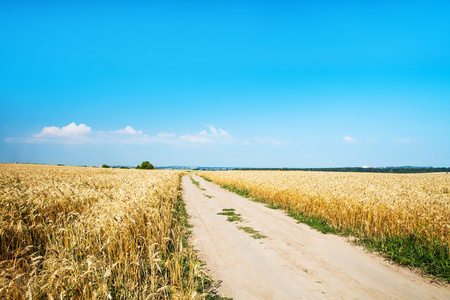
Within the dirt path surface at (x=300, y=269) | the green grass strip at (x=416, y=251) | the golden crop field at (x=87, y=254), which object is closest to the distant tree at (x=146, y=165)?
the golden crop field at (x=87, y=254)

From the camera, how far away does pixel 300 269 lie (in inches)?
224

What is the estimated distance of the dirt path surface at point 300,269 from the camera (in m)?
4.69

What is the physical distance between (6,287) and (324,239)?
8846 millimetres

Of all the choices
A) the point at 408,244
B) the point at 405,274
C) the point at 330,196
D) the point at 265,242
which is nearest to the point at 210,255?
the point at 265,242

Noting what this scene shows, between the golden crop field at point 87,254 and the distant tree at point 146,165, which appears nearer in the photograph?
the golden crop field at point 87,254

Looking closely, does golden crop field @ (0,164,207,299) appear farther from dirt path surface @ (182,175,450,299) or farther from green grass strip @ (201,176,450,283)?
green grass strip @ (201,176,450,283)

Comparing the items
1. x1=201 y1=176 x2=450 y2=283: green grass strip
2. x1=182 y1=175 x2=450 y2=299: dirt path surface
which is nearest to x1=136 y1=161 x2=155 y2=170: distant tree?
x1=182 y1=175 x2=450 y2=299: dirt path surface

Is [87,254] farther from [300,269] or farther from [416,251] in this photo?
[416,251]

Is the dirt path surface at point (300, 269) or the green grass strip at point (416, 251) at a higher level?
the green grass strip at point (416, 251)

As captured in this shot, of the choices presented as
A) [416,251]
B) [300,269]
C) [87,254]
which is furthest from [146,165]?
[416,251]

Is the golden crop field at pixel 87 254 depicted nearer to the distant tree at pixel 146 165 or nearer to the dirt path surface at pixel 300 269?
the dirt path surface at pixel 300 269

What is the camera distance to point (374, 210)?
844 cm

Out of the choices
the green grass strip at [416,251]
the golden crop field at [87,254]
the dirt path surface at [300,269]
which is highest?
the golden crop field at [87,254]

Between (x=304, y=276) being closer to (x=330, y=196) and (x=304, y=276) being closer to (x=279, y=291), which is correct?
(x=279, y=291)
